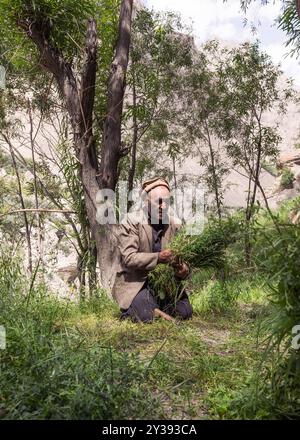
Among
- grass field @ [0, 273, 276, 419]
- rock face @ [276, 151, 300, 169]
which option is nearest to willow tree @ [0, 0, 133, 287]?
grass field @ [0, 273, 276, 419]

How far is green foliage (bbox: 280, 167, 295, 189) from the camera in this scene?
101 ft

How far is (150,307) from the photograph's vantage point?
455cm

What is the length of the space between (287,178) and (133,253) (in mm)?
27464

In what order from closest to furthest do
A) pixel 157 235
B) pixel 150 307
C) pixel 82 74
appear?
pixel 150 307, pixel 157 235, pixel 82 74

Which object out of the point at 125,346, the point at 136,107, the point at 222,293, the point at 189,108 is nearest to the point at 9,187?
the point at 189,108

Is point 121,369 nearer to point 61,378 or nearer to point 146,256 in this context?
point 61,378

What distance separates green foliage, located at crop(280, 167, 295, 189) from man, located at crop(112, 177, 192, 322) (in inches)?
1069

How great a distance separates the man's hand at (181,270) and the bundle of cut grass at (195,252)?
1.3 inches

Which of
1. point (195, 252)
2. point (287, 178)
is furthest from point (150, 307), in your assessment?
point (287, 178)

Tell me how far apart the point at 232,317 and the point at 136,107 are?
15.3 ft

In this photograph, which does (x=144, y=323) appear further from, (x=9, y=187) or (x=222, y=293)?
(x=9, y=187)

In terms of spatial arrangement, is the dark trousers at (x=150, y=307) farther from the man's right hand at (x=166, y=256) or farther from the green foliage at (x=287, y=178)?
the green foliage at (x=287, y=178)

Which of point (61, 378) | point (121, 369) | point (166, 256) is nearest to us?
point (61, 378)

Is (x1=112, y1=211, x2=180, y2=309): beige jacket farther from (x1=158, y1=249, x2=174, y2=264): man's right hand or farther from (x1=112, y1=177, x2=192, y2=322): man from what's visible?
(x1=158, y1=249, x2=174, y2=264): man's right hand
